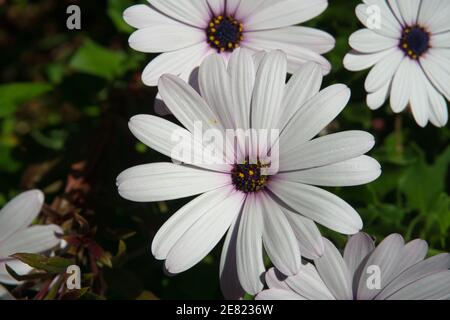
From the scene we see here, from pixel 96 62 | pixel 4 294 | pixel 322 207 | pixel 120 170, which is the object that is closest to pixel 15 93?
pixel 96 62

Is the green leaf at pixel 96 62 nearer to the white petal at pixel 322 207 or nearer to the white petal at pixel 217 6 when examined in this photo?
the white petal at pixel 217 6

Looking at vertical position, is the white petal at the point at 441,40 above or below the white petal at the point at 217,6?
below

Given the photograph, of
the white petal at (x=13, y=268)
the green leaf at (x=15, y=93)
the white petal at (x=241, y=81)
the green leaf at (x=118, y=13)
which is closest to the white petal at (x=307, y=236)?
the white petal at (x=241, y=81)

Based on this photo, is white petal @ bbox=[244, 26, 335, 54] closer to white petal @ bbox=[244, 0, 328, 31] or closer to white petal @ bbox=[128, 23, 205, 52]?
white petal @ bbox=[244, 0, 328, 31]

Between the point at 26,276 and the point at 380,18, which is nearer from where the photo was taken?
the point at 26,276

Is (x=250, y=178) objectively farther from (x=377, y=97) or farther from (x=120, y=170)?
(x=120, y=170)

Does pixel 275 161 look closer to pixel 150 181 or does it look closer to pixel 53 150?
pixel 150 181
